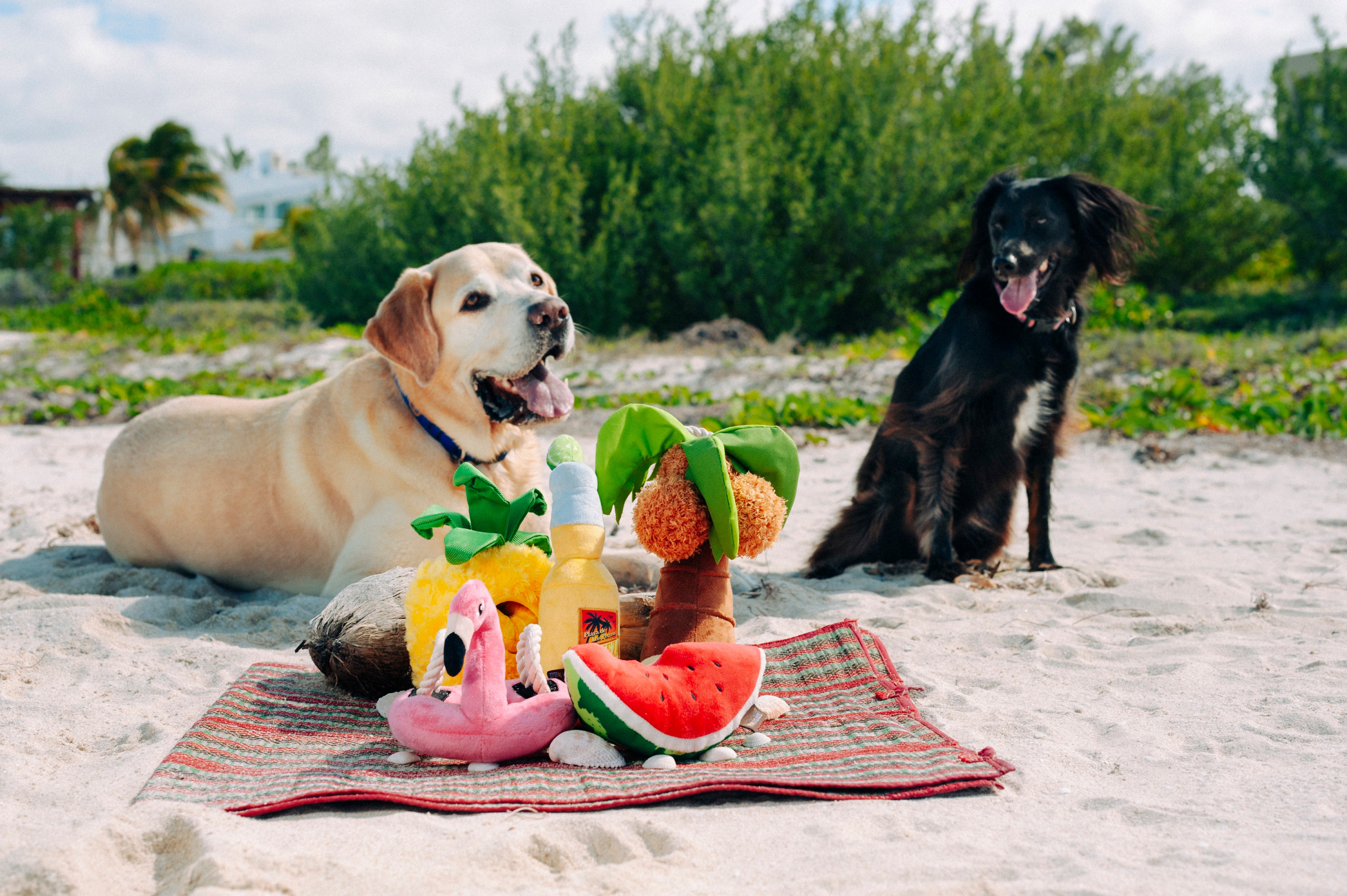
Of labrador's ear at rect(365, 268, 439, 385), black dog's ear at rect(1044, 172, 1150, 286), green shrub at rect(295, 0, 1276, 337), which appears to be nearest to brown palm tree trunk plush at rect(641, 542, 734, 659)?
labrador's ear at rect(365, 268, 439, 385)

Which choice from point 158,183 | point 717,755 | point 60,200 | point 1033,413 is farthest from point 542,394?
point 158,183

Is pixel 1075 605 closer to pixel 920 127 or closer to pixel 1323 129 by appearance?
pixel 920 127

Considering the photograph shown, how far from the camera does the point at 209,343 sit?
11836mm

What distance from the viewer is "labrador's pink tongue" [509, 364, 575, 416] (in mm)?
3324

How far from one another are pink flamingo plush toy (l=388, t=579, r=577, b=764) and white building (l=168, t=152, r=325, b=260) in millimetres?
56151

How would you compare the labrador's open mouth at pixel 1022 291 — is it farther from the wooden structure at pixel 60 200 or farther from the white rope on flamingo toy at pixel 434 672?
the wooden structure at pixel 60 200

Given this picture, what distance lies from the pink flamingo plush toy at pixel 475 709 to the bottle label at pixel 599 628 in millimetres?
154

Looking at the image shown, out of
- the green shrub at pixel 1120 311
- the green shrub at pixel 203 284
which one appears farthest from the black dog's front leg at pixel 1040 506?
the green shrub at pixel 203 284

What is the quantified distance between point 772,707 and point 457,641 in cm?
85

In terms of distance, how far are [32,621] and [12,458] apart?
4321mm

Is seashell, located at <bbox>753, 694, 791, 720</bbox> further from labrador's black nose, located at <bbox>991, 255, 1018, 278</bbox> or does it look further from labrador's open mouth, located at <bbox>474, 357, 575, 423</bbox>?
labrador's black nose, located at <bbox>991, 255, 1018, 278</bbox>

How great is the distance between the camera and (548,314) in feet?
10.6

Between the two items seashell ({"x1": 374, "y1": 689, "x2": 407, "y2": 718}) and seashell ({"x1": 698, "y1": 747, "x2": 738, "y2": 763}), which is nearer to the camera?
seashell ({"x1": 698, "y1": 747, "x2": 738, "y2": 763})

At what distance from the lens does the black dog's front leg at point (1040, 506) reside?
415cm
